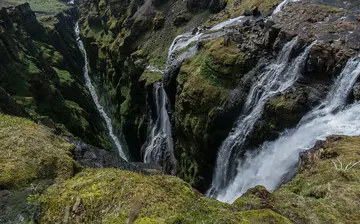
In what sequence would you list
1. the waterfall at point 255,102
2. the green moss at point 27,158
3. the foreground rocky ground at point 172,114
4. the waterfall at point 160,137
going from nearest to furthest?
the foreground rocky ground at point 172,114, the green moss at point 27,158, the waterfall at point 255,102, the waterfall at point 160,137

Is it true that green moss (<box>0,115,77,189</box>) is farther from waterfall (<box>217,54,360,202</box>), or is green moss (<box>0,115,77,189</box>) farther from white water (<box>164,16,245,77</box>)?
white water (<box>164,16,245,77</box>)

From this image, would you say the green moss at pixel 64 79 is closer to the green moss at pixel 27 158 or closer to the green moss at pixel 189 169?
the green moss at pixel 189 169

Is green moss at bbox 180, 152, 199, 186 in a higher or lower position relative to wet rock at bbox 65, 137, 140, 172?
lower

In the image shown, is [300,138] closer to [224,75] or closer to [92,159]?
[224,75]

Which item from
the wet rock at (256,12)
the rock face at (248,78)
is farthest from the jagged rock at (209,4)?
the rock face at (248,78)

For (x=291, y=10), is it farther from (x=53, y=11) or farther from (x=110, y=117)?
(x=53, y=11)

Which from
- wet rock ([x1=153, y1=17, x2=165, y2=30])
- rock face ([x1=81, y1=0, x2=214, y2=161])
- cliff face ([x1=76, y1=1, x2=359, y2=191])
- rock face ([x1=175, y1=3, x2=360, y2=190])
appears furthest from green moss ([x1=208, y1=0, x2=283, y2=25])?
wet rock ([x1=153, y1=17, x2=165, y2=30])
